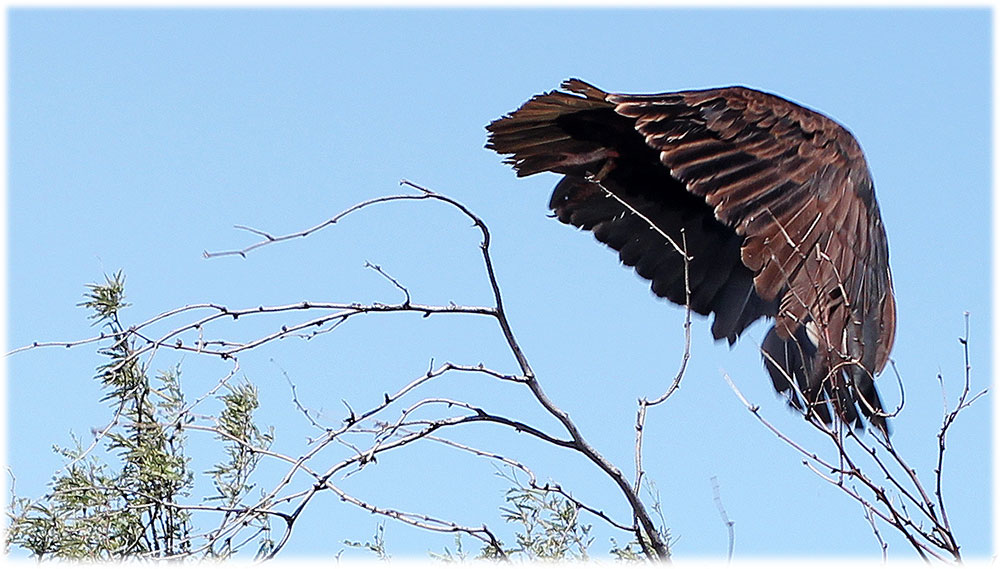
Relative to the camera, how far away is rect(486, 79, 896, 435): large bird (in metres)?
3.54

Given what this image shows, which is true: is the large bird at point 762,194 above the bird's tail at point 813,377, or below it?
above

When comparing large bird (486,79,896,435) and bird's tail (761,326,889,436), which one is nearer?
bird's tail (761,326,889,436)

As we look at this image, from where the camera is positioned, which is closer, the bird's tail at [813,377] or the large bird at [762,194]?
the bird's tail at [813,377]

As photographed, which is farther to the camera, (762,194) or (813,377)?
(762,194)

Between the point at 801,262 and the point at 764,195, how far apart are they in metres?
0.24

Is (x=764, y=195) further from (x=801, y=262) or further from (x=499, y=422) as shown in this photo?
(x=499, y=422)

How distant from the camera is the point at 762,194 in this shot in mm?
3723

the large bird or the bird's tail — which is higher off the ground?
the large bird

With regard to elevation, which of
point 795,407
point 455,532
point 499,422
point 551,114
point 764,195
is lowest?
point 455,532

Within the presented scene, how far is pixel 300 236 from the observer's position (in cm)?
264

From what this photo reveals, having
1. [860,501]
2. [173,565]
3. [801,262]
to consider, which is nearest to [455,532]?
[173,565]

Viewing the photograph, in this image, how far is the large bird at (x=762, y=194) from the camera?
3541mm

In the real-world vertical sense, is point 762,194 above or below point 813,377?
above

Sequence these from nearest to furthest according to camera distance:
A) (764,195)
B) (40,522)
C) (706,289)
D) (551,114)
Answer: (40,522), (764,195), (551,114), (706,289)
